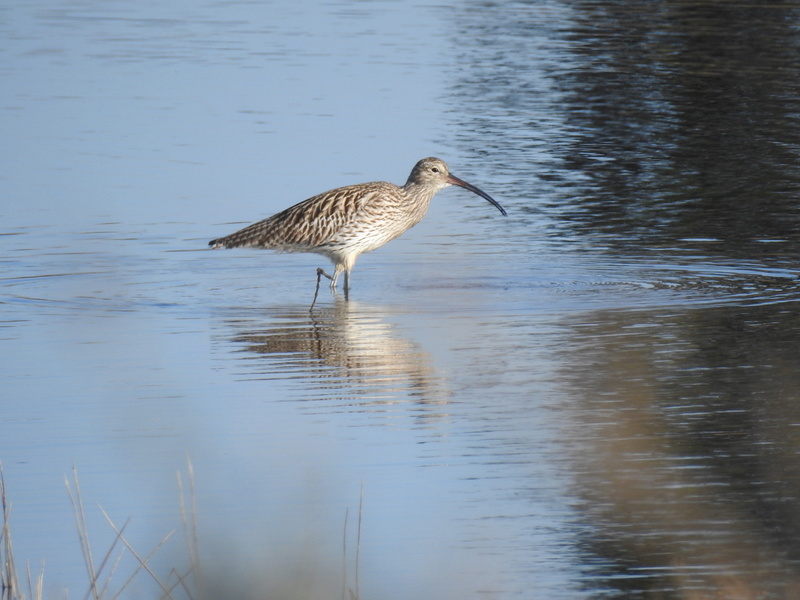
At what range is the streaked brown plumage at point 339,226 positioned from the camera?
13461mm

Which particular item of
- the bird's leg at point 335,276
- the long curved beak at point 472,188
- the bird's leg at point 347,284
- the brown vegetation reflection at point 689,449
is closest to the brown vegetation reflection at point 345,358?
the bird's leg at point 347,284

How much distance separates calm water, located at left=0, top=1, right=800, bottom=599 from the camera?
6969 mm

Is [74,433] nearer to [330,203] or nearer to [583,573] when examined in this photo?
[583,573]

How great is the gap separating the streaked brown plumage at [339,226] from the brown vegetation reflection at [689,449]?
2.64 m

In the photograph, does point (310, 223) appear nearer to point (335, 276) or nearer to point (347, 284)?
point (335, 276)

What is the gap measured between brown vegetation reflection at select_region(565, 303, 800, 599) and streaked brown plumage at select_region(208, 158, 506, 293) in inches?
104

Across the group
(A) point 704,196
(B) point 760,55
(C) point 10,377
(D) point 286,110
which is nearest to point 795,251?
(A) point 704,196

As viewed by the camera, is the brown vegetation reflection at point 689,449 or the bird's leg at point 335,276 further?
the bird's leg at point 335,276

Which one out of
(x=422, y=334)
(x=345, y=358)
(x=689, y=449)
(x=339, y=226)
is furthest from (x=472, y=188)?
(x=689, y=449)

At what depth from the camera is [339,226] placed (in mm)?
13453

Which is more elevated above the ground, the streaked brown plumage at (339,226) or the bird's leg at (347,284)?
the streaked brown plumage at (339,226)

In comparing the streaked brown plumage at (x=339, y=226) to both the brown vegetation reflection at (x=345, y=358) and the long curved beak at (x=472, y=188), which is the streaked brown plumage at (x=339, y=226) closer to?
the long curved beak at (x=472, y=188)

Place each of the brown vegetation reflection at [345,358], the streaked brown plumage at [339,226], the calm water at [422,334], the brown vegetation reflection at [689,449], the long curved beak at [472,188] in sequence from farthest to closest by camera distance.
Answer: the long curved beak at [472,188] < the streaked brown plumage at [339,226] < the brown vegetation reflection at [345,358] < the calm water at [422,334] < the brown vegetation reflection at [689,449]

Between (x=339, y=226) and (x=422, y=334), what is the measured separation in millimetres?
2586
